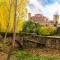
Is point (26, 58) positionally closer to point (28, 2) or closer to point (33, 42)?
point (33, 42)

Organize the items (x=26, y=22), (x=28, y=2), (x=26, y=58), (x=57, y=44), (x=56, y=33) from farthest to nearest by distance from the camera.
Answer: (x=26, y=22) < (x=56, y=33) < (x=28, y=2) < (x=57, y=44) < (x=26, y=58)

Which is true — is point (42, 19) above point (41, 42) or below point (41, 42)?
Answer: above

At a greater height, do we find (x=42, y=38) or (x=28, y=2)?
(x=28, y=2)

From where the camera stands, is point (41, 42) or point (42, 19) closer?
point (41, 42)

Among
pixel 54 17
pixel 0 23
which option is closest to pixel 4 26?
pixel 0 23

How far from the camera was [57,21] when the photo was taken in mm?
21297

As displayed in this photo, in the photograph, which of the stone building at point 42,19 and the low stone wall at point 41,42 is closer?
the low stone wall at point 41,42

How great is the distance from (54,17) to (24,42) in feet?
35.8

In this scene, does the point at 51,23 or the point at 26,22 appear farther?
the point at 51,23

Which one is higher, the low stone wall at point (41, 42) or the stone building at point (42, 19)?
the stone building at point (42, 19)

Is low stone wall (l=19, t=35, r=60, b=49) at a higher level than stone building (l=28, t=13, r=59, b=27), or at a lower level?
lower

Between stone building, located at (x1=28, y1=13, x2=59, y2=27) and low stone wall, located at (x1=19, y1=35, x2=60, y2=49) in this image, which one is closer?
low stone wall, located at (x1=19, y1=35, x2=60, y2=49)

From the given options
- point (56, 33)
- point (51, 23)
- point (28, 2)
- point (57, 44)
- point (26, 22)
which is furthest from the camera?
point (51, 23)

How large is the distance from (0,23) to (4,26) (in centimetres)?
65
